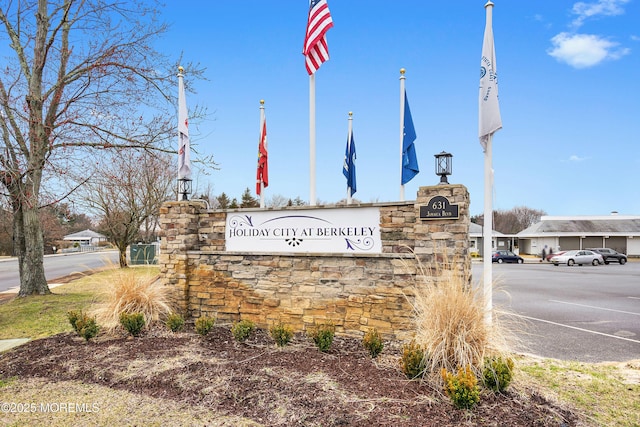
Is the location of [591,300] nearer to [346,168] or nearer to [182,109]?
[346,168]

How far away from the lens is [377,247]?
6.30 m

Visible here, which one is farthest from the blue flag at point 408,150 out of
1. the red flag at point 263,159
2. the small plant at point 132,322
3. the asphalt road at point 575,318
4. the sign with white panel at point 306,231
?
the small plant at point 132,322

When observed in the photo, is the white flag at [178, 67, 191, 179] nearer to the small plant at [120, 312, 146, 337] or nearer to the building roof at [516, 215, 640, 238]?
the small plant at [120, 312, 146, 337]

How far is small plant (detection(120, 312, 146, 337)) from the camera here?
21.0 feet

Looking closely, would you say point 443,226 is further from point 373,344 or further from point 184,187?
point 184,187

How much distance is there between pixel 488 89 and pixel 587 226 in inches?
1522

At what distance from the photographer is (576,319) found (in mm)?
8812

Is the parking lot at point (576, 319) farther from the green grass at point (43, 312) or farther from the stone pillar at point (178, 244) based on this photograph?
the green grass at point (43, 312)

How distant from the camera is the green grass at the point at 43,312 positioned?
7.27 meters

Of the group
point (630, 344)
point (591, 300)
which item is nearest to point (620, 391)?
point (630, 344)

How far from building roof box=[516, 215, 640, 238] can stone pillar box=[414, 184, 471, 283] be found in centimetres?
3574

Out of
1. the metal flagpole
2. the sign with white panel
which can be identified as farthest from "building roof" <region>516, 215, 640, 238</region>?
the sign with white panel

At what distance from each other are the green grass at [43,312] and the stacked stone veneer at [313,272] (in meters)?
1.26

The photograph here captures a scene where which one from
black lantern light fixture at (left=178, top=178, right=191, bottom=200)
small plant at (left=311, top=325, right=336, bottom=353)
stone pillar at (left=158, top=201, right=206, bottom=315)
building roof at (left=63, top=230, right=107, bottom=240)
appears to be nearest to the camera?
small plant at (left=311, top=325, right=336, bottom=353)
